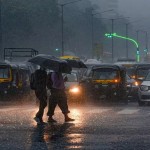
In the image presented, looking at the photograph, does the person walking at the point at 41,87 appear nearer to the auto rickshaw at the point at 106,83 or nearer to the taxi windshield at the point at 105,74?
the auto rickshaw at the point at 106,83

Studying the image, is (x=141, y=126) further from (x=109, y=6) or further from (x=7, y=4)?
(x=109, y=6)

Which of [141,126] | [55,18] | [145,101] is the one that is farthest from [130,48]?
[141,126]

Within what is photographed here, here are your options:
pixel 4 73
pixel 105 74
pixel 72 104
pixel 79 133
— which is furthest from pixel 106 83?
pixel 79 133

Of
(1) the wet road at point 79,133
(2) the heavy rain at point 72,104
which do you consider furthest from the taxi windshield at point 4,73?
(1) the wet road at point 79,133

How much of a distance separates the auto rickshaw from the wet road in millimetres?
12381

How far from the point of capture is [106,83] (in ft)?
110

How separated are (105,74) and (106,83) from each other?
0.74 metres

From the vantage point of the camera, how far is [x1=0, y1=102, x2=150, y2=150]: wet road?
44.3 feet

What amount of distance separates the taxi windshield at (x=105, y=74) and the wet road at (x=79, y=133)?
A: 1265 cm

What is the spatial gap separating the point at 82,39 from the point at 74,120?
125933mm

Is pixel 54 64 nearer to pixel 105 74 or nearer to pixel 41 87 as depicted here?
pixel 41 87

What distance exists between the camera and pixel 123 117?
69.6 feet

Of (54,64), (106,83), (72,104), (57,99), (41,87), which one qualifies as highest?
(54,64)

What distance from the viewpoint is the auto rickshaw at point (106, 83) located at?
1324 inches
